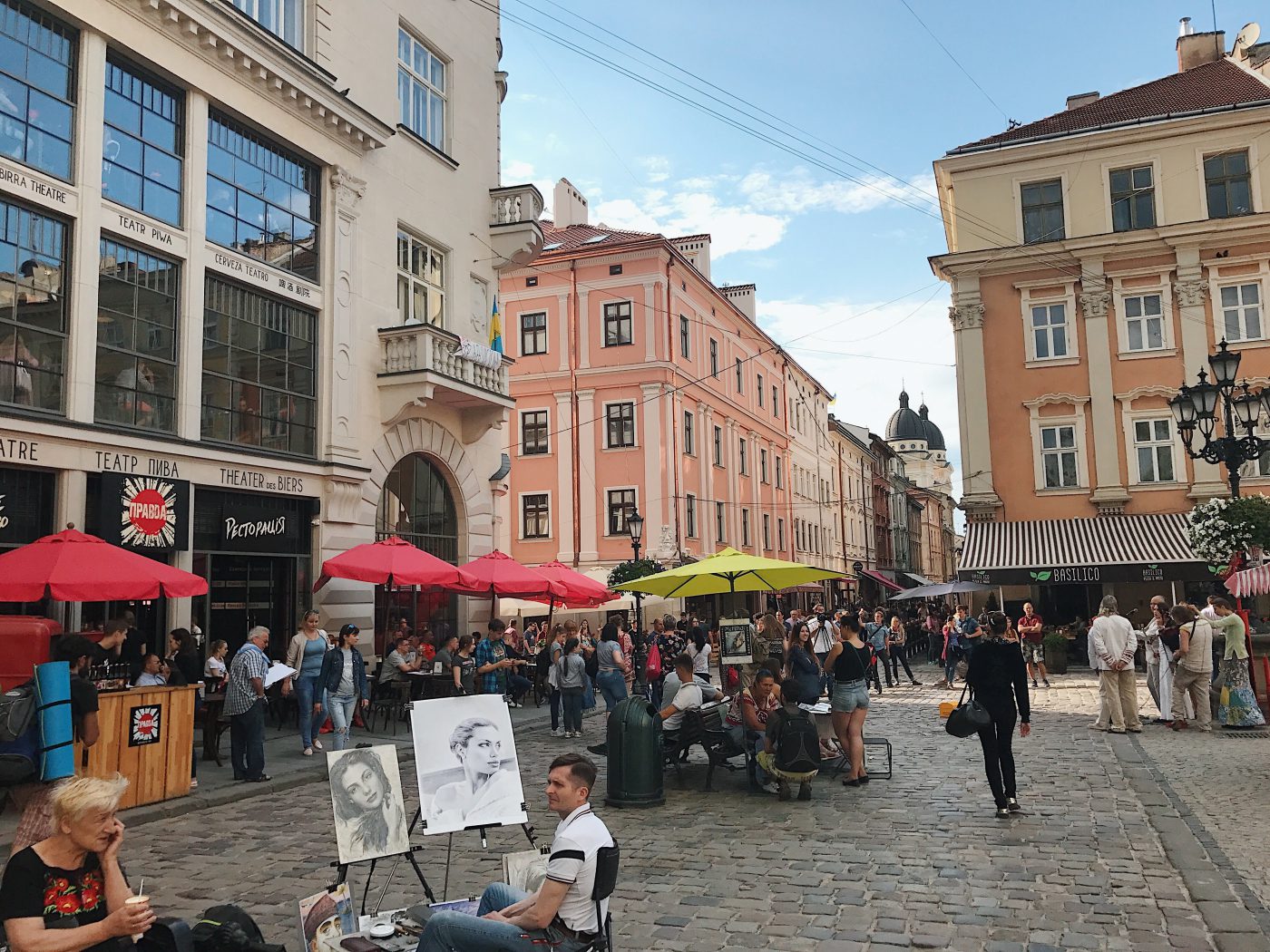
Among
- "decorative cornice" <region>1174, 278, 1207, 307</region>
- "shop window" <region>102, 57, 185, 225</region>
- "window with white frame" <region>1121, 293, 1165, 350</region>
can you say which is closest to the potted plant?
"window with white frame" <region>1121, 293, 1165, 350</region>

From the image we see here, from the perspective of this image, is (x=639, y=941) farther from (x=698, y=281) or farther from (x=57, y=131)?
(x=698, y=281)

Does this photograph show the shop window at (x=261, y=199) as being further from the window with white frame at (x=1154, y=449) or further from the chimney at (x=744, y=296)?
the chimney at (x=744, y=296)

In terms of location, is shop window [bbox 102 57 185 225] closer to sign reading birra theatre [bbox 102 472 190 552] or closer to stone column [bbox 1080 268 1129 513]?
sign reading birra theatre [bbox 102 472 190 552]

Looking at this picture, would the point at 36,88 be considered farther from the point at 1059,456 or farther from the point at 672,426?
the point at 1059,456

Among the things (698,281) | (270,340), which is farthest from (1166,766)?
(698,281)

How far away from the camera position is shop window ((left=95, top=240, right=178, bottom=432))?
46.0 feet

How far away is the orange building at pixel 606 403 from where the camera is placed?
1459 inches

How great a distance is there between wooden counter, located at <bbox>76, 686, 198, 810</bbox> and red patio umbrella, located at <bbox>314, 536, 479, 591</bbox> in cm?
485

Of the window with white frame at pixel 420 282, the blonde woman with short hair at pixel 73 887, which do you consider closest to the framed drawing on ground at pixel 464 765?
the blonde woman with short hair at pixel 73 887

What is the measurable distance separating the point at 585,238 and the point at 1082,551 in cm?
2259

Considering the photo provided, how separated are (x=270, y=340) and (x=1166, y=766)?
14.7m

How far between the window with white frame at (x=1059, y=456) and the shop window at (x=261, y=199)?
72.5 ft

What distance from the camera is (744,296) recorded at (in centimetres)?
5031

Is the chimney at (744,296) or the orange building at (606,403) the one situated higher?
the chimney at (744,296)
